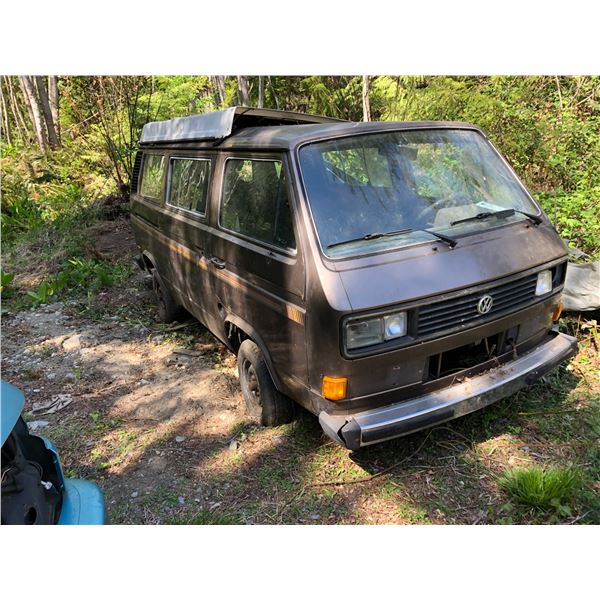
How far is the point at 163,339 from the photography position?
586 centimetres

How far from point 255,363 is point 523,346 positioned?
1.90 meters

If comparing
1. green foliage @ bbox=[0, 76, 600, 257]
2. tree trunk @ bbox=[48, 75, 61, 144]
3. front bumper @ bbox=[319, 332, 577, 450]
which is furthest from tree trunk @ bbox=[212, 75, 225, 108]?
front bumper @ bbox=[319, 332, 577, 450]

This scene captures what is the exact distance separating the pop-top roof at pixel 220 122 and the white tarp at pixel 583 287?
2509 millimetres

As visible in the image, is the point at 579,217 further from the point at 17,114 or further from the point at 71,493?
the point at 17,114

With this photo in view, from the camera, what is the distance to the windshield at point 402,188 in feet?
9.79

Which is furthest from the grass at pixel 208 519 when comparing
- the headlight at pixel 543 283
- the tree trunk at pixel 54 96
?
the tree trunk at pixel 54 96

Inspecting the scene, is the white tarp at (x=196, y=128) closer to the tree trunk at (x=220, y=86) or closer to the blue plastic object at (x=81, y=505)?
the blue plastic object at (x=81, y=505)

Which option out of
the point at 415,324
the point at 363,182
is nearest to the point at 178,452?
the point at 415,324

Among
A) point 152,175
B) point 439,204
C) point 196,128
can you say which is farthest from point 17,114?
point 439,204

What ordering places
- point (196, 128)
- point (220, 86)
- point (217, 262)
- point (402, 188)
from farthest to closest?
point (220, 86) → point (196, 128) → point (217, 262) → point (402, 188)

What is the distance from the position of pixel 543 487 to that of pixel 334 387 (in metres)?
1.36

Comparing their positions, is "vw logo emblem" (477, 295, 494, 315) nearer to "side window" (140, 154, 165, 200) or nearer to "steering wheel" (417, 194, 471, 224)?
"steering wheel" (417, 194, 471, 224)

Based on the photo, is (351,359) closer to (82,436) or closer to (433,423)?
(433,423)

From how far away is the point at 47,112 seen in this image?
1542cm
